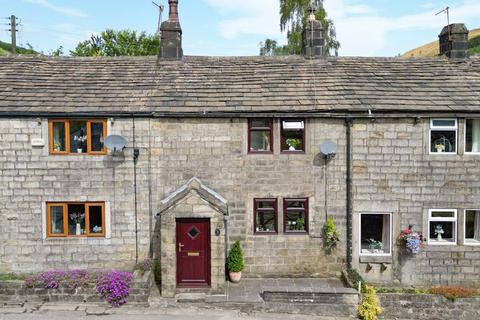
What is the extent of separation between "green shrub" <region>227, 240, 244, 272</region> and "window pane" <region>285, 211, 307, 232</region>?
68.7 inches

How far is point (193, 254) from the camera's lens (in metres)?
11.6

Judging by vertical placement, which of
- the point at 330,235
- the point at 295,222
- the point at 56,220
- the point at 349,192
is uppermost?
the point at 349,192

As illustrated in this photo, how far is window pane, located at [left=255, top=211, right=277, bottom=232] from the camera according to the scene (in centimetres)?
1279

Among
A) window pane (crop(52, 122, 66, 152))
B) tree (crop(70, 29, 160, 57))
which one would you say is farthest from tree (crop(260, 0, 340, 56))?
window pane (crop(52, 122, 66, 152))

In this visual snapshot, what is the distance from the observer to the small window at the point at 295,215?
501 inches

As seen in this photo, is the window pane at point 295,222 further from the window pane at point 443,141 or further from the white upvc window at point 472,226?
the white upvc window at point 472,226

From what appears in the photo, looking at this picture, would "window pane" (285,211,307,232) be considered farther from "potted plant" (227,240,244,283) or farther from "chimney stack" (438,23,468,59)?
"chimney stack" (438,23,468,59)

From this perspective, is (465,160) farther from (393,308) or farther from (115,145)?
(115,145)

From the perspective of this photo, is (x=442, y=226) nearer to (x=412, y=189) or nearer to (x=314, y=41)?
(x=412, y=189)

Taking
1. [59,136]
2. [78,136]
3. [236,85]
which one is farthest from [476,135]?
[59,136]

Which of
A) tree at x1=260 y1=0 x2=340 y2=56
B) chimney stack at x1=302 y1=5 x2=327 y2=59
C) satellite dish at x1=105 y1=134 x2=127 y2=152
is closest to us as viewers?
satellite dish at x1=105 y1=134 x2=127 y2=152

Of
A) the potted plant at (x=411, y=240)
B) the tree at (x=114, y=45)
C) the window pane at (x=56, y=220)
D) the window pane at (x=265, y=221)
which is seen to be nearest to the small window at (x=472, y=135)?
the potted plant at (x=411, y=240)

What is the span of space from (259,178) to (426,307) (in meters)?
5.89

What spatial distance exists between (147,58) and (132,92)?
2822 mm
